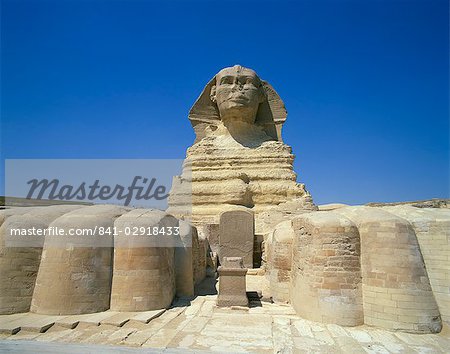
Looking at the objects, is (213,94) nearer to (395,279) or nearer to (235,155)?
(235,155)

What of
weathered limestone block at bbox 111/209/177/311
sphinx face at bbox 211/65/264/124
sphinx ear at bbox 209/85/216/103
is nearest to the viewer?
weathered limestone block at bbox 111/209/177/311

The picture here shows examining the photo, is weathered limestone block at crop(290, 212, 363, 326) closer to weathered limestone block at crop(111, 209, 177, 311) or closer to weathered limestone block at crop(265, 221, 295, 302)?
weathered limestone block at crop(265, 221, 295, 302)

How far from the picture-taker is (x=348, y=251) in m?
6.20

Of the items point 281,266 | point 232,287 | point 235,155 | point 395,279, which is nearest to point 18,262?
point 232,287

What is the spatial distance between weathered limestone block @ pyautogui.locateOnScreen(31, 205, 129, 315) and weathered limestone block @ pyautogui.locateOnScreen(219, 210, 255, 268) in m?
4.53

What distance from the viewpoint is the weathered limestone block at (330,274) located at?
591 cm

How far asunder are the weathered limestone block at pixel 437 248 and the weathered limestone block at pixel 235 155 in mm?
5161

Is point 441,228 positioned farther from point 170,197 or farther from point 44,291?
point 170,197

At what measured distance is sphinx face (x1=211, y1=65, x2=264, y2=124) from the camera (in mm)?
14578

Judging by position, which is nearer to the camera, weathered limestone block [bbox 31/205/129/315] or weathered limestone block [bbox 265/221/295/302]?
weathered limestone block [bbox 31/205/129/315]

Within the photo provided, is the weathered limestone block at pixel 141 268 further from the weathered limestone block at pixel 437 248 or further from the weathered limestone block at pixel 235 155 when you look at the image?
the weathered limestone block at pixel 235 155

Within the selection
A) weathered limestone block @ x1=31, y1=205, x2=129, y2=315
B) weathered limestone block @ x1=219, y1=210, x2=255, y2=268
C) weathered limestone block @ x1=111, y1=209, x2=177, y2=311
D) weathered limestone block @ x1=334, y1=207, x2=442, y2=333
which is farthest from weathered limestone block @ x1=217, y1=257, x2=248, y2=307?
weathered limestone block @ x1=219, y1=210, x2=255, y2=268

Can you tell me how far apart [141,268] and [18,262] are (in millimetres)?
2336

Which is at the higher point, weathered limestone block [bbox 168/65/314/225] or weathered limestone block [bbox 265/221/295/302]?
weathered limestone block [bbox 168/65/314/225]
